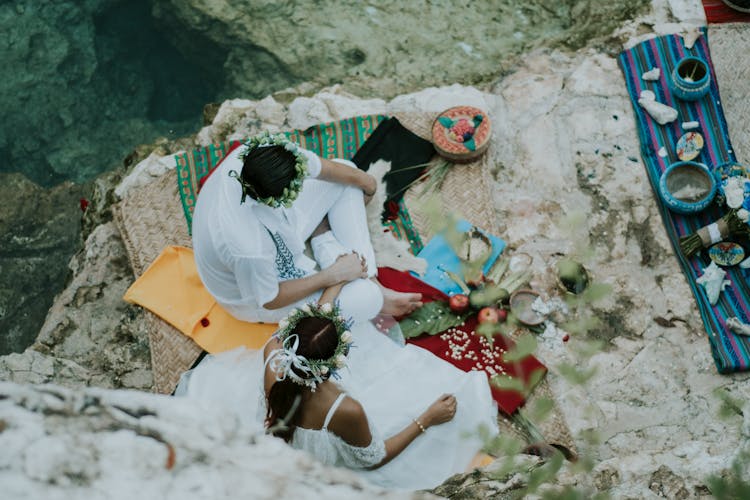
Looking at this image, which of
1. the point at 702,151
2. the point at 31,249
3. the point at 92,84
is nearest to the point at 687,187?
the point at 702,151

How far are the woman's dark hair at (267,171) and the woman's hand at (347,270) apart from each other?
33.4 inches

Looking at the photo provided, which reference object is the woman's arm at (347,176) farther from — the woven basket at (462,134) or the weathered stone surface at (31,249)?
the weathered stone surface at (31,249)

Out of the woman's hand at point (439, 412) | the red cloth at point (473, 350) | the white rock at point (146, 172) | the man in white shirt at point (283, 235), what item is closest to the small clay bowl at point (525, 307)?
the red cloth at point (473, 350)

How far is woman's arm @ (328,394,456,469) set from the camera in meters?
3.52

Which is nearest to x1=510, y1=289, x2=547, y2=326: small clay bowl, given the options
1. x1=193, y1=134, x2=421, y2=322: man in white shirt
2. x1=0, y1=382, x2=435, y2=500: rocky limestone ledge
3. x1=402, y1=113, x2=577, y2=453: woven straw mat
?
x1=402, y1=113, x2=577, y2=453: woven straw mat

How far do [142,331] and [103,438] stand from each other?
3.68 meters

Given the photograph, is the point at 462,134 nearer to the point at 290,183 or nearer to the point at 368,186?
the point at 368,186

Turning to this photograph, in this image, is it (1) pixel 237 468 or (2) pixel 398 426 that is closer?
(1) pixel 237 468

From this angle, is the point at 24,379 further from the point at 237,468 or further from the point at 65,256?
the point at 237,468

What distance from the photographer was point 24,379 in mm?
4719

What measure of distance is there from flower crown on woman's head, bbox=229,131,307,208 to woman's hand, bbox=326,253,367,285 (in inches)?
27.3

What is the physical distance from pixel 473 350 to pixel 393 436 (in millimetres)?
927

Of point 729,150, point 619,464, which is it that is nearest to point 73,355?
point 619,464

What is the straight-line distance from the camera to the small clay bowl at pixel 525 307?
184 inches
